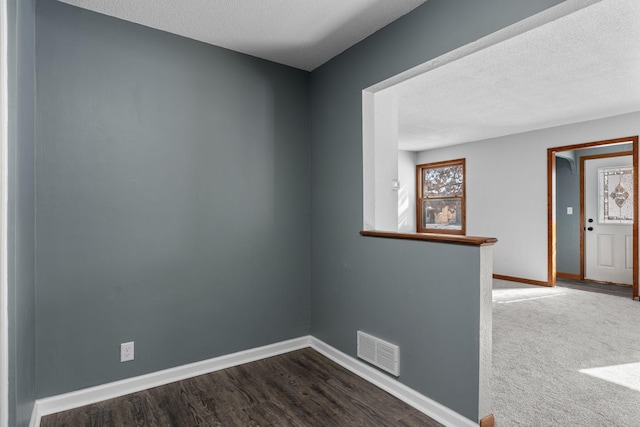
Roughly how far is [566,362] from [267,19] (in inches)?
136

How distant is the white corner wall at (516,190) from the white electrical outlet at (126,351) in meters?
5.78

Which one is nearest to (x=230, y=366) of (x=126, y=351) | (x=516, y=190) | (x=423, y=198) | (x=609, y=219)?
(x=126, y=351)

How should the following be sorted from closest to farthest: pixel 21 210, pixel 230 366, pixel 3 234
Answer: pixel 3 234
pixel 21 210
pixel 230 366

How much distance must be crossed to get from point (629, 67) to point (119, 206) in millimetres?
4497

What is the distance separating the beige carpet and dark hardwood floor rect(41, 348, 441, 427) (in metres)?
0.73

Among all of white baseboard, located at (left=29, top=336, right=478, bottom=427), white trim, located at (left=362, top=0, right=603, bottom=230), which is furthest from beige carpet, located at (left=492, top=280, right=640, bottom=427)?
white trim, located at (left=362, top=0, right=603, bottom=230)

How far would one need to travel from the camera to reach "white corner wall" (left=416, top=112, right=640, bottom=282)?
538 cm

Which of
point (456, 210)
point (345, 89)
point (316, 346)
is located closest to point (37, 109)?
point (345, 89)

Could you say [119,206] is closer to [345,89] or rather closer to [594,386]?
[345,89]

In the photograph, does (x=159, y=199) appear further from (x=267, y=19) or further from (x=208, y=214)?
(x=267, y=19)

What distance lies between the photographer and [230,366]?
2.74 metres

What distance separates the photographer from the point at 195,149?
104 inches

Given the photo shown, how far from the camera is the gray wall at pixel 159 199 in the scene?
217cm

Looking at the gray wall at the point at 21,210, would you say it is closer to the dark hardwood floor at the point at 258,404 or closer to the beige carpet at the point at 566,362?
the dark hardwood floor at the point at 258,404
